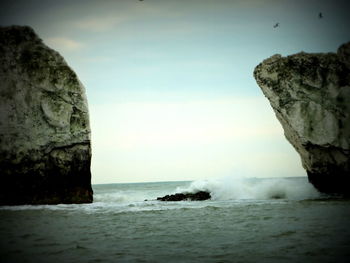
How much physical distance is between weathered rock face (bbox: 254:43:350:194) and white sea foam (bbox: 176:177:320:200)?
130 centimetres

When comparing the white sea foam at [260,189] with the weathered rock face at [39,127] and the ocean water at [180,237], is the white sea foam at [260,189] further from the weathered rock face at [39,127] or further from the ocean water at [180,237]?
the weathered rock face at [39,127]

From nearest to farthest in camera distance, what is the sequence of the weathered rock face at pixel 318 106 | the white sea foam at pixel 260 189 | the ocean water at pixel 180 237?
the ocean water at pixel 180 237 → the weathered rock face at pixel 318 106 → the white sea foam at pixel 260 189

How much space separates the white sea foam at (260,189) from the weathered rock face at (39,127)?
11428mm

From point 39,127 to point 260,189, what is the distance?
1703 centimetres

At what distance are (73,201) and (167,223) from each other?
11.2 metres

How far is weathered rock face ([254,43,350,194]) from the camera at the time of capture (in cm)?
2152

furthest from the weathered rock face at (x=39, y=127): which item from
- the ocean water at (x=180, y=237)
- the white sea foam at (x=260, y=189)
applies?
the white sea foam at (x=260, y=189)

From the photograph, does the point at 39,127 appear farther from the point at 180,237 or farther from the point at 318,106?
the point at 318,106

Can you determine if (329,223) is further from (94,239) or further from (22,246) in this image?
(22,246)

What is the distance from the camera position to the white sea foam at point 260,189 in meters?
24.1

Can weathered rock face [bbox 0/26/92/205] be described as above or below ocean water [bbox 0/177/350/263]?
above

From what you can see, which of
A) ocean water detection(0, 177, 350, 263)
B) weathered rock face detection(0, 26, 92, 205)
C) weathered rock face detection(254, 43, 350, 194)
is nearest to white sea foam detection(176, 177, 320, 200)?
weathered rock face detection(254, 43, 350, 194)

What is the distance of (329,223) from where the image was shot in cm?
1062

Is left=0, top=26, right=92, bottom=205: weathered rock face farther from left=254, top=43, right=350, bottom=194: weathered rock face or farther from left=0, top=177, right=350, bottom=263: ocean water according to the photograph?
left=254, top=43, right=350, bottom=194: weathered rock face
